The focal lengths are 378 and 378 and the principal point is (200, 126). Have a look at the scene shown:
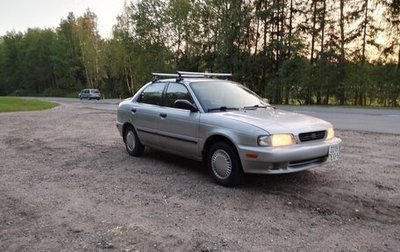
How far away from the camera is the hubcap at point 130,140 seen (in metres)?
7.95

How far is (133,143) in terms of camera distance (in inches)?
313

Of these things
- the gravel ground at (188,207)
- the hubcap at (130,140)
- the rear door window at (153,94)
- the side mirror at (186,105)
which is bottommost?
the gravel ground at (188,207)

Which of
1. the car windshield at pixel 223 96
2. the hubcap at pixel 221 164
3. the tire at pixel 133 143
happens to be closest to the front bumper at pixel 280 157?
the hubcap at pixel 221 164

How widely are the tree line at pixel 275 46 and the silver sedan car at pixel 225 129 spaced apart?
930 inches

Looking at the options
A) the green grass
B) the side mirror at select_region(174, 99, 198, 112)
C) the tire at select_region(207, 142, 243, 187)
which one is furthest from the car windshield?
the green grass

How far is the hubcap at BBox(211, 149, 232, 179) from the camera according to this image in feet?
18.2

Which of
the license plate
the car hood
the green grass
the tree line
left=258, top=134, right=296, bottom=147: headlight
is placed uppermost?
the tree line

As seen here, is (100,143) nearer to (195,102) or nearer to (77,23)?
(195,102)

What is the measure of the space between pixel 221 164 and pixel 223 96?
1.39 meters

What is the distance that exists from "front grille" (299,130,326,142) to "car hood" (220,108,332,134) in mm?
51

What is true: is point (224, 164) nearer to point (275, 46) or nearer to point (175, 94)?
point (175, 94)

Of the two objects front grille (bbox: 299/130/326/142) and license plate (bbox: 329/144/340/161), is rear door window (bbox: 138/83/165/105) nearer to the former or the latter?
front grille (bbox: 299/130/326/142)

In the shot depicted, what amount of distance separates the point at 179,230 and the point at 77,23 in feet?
211

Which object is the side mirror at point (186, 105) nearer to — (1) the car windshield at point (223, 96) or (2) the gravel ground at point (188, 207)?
(1) the car windshield at point (223, 96)
